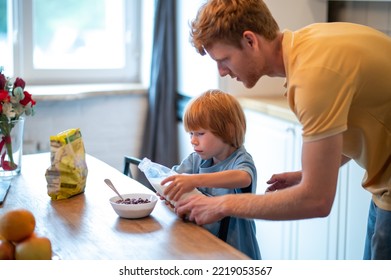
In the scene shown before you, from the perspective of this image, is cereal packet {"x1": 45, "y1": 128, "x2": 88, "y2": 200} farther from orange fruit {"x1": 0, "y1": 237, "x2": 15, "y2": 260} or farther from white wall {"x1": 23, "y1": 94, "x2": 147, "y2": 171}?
white wall {"x1": 23, "y1": 94, "x2": 147, "y2": 171}

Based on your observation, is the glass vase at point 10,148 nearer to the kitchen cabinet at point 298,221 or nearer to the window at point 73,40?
the kitchen cabinet at point 298,221

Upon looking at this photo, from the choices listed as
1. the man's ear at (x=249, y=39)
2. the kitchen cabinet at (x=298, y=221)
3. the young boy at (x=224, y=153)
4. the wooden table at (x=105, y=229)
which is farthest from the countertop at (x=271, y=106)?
the man's ear at (x=249, y=39)

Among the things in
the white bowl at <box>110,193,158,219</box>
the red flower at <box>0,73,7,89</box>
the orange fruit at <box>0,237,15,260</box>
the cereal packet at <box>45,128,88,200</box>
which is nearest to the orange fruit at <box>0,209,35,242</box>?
the orange fruit at <box>0,237,15,260</box>

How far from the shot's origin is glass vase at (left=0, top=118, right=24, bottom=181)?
204 cm

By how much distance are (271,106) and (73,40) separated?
138 centimetres

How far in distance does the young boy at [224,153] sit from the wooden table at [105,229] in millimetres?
182

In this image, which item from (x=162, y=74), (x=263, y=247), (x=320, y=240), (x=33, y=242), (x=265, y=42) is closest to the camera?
(x=33, y=242)

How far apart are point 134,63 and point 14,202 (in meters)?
2.14

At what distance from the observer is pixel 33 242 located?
4.22ft

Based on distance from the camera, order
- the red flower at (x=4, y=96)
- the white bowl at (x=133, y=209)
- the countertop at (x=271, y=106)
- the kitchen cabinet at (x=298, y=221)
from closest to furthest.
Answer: the white bowl at (x=133, y=209) → the red flower at (x=4, y=96) → the kitchen cabinet at (x=298, y=221) → the countertop at (x=271, y=106)

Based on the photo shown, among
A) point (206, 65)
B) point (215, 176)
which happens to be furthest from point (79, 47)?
point (215, 176)

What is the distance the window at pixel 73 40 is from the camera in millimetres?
3469

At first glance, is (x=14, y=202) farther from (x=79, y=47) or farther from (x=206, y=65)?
(x=79, y=47)

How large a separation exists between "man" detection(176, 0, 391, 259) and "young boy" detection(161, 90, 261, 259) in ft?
0.67
